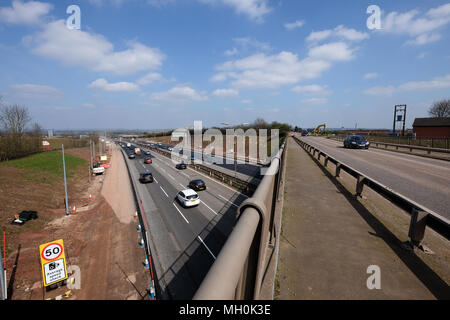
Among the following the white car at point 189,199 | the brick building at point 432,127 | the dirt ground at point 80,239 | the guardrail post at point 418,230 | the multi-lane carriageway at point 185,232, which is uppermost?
the brick building at point 432,127

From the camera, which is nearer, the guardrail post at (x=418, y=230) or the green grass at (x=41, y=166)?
the guardrail post at (x=418, y=230)

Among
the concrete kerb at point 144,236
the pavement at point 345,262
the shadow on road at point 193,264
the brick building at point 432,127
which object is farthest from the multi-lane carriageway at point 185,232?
the brick building at point 432,127

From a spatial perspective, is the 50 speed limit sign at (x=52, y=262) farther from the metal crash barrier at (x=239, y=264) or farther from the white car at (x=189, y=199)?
the metal crash barrier at (x=239, y=264)

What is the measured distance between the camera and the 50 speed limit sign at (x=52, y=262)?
37.7 feet

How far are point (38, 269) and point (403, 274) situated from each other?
65.0 feet

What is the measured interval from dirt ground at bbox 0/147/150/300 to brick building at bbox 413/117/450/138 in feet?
196

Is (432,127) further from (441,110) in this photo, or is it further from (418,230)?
(418,230)

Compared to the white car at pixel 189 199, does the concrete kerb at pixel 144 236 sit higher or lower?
lower

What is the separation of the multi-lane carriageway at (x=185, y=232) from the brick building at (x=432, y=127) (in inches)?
1987

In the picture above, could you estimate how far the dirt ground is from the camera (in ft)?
39.0

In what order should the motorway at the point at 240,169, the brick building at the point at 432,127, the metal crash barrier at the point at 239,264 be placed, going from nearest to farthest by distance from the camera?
the metal crash barrier at the point at 239,264, the motorway at the point at 240,169, the brick building at the point at 432,127

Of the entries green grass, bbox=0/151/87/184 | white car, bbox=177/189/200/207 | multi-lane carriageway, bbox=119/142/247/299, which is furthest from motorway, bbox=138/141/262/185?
green grass, bbox=0/151/87/184

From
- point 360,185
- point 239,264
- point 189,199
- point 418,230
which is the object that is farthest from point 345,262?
point 189,199
